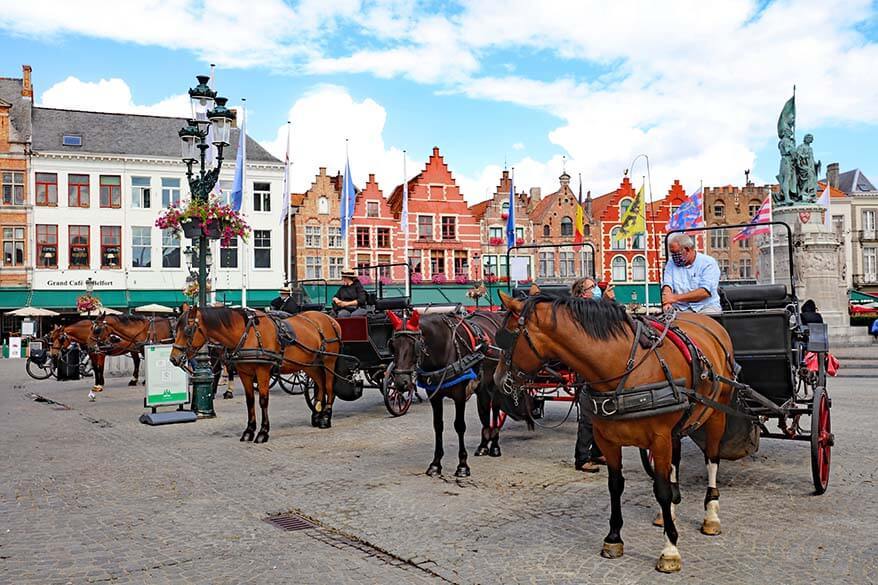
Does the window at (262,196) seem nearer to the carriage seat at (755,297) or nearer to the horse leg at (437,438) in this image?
the horse leg at (437,438)

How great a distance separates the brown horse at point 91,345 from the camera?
57.9 ft

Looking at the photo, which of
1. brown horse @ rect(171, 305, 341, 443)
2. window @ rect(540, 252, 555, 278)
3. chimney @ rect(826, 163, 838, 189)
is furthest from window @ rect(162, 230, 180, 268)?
chimney @ rect(826, 163, 838, 189)

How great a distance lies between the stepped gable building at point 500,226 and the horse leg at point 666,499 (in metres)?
46.9

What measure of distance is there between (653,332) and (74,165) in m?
44.5

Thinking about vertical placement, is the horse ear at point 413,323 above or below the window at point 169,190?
below

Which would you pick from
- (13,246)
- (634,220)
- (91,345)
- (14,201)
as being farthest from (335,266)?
(91,345)

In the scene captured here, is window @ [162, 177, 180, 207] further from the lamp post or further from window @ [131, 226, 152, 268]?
the lamp post

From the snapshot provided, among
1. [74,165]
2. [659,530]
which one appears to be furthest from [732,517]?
[74,165]

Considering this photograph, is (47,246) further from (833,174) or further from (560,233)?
(833,174)

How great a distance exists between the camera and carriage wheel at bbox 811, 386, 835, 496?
253 inches

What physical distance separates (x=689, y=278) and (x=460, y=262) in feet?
148

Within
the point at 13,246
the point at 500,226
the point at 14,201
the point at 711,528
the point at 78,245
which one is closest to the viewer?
the point at 711,528

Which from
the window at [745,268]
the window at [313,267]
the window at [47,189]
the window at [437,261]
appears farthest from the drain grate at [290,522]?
the window at [745,268]

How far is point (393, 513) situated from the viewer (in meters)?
6.60
